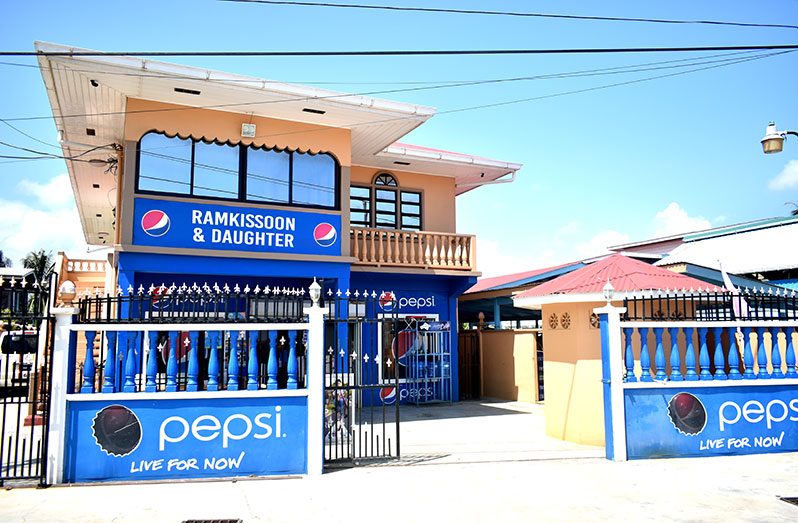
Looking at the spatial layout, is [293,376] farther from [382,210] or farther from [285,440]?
[382,210]

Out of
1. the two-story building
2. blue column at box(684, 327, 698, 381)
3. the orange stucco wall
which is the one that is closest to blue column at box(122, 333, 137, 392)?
the two-story building

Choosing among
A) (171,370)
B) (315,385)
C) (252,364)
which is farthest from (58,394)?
(315,385)

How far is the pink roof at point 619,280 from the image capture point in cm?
964

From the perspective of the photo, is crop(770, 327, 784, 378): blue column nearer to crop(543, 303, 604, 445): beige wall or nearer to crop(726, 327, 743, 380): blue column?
crop(726, 327, 743, 380): blue column

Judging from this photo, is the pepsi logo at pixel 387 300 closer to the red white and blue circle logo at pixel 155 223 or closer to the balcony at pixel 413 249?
the balcony at pixel 413 249

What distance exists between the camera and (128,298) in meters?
7.20

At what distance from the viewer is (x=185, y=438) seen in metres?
7.38

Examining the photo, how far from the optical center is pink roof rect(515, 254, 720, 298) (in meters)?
9.64

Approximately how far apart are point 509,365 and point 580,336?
24.7ft

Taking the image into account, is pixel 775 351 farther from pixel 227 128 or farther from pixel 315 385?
pixel 227 128

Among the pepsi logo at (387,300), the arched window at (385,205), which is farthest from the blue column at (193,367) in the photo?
the arched window at (385,205)

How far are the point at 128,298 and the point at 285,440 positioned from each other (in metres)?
2.47

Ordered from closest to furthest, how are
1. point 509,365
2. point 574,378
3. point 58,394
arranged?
point 58,394 → point 574,378 → point 509,365

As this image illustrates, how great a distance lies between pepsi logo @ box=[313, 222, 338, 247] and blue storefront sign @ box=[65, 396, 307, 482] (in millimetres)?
6508
